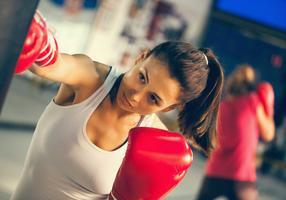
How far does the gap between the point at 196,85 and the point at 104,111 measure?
19 centimetres

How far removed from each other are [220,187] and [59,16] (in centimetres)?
156

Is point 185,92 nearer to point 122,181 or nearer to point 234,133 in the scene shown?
point 122,181

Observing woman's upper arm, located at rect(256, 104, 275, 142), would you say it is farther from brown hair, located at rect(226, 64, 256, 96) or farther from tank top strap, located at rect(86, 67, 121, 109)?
tank top strap, located at rect(86, 67, 121, 109)

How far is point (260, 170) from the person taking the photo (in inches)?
196

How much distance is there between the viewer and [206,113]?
0.73 m

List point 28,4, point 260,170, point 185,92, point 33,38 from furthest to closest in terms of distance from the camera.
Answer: point 260,170 < point 185,92 < point 33,38 < point 28,4

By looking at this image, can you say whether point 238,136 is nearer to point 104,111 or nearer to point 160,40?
point 104,111

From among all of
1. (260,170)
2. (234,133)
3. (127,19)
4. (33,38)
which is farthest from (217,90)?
(260,170)

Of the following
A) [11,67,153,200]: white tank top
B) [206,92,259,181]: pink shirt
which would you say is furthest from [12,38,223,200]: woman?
[206,92,259,181]: pink shirt

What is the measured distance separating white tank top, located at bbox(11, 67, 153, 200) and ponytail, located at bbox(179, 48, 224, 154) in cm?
13

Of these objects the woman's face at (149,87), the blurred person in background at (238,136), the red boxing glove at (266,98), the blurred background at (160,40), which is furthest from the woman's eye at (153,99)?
the blurred background at (160,40)

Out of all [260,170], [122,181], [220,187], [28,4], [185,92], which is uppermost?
[28,4]

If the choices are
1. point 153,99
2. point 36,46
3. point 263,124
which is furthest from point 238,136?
point 36,46

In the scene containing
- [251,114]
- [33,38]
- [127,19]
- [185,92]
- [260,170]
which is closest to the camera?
[33,38]
